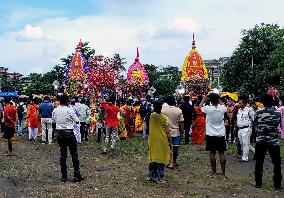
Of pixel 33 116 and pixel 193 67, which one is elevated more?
pixel 193 67

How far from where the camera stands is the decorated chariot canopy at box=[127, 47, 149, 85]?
31.4 m

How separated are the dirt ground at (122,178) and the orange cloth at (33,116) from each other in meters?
3.88

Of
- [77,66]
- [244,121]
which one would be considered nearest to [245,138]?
[244,121]

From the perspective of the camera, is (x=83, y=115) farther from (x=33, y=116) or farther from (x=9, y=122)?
(x=9, y=122)

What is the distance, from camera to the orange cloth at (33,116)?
64.7ft

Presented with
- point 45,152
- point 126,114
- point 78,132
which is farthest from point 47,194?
point 126,114

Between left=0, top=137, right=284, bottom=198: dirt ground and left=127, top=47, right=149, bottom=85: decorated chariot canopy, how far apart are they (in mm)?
15602

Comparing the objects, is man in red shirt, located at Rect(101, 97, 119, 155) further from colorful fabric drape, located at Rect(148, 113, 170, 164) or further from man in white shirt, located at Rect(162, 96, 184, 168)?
colorful fabric drape, located at Rect(148, 113, 170, 164)

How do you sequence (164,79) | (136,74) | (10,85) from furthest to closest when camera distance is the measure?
(164,79)
(10,85)
(136,74)

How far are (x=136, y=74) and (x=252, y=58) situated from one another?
82.8 ft

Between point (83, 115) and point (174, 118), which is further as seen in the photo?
point (83, 115)

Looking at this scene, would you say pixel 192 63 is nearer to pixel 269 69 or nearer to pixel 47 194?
pixel 47 194

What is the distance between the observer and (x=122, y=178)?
10938 mm

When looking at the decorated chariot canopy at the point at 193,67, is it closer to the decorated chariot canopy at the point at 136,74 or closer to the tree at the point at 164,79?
the decorated chariot canopy at the point at 136,74
